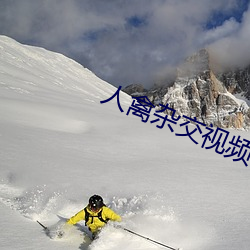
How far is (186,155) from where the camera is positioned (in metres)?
10.5

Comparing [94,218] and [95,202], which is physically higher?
[95,202]

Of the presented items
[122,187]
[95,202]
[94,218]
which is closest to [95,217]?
[94,218]

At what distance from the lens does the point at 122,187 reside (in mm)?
7070

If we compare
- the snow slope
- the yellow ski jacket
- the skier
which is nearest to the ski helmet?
the skier

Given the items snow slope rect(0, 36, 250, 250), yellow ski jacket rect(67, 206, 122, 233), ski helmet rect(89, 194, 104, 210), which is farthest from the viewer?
yellow ski jacket rect(67, 206, 122, 233)

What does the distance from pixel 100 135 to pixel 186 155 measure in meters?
3.87

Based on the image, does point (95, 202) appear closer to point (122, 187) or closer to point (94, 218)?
point (94, 218)

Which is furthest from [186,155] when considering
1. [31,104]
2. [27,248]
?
[31,104]

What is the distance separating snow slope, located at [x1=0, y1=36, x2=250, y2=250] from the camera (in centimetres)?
494

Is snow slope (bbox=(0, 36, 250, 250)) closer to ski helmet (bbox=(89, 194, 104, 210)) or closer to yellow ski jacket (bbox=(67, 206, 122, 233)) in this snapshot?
yellow ski jacket (bbox=(67, 206, 122, 233))

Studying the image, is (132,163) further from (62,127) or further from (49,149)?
(62,127)

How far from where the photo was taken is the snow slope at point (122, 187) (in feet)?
16.2

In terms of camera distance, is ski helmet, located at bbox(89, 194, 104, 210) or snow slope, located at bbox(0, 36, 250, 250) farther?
ski helmet, located at bbox(89, 194, 104, 210)

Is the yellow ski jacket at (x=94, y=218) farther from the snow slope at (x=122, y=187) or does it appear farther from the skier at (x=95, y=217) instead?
the snow slope at (x=122, y=187)
